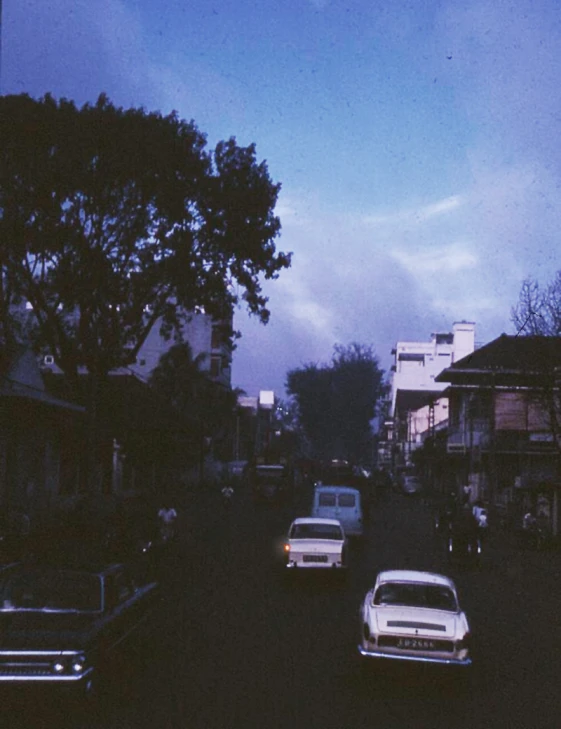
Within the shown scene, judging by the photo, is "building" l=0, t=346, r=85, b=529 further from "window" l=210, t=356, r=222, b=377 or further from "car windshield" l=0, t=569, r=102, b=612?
"window" l=210, t=356, r=222, b=377

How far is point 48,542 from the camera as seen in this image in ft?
105

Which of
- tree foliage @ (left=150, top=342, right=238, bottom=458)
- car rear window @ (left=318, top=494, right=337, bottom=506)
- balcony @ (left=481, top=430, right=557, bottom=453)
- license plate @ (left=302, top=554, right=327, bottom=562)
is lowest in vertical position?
license plate @ (left=302, top=554, right=327, bottom=562)

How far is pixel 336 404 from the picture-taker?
494ft

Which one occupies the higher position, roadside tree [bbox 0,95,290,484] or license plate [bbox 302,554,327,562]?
roadside tree [bbox 0,95,290,484]

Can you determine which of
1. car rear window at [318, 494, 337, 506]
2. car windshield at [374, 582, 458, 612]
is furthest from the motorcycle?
car windshield at [374, 582, 458, 612]

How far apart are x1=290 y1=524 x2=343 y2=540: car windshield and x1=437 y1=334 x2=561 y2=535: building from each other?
1163cm

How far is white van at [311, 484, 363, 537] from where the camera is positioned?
1505 inches

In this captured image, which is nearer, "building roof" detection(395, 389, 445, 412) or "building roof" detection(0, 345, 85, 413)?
"building roof" detection(0, 345, 85, 413)

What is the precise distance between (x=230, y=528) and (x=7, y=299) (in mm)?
Answer: 14915

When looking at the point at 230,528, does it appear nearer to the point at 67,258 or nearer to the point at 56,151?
the point at 67,258

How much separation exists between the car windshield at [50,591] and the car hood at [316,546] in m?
13.1

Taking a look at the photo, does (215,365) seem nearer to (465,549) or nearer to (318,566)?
(465,549)

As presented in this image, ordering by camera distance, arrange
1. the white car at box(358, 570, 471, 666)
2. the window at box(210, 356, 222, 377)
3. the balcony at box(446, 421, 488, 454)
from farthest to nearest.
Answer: the window at box(210, 356, 222, 377)
the balcony at box(446, 421, 488, 454)
the white car at box(358, 570, 471, 666)

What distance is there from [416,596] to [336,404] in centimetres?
13485
